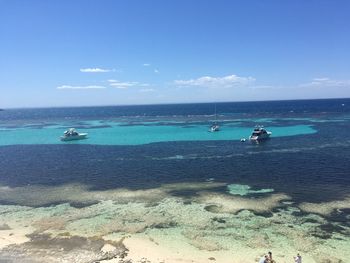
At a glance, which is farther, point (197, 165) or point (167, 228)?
point (197, 165)

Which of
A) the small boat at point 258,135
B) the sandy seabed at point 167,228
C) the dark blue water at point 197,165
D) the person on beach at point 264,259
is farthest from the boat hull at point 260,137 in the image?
the person on beach at point 264,259

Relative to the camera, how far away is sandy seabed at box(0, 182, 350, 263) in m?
28.2

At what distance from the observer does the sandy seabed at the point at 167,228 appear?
92.5 ft

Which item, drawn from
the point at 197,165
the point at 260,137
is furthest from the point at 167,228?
the point at 260,137

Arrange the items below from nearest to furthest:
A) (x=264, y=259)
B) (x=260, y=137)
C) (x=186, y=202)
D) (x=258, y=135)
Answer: (x=264, y=259), (x=186, y=202), (x=258, y=135), (x=260, y=137)

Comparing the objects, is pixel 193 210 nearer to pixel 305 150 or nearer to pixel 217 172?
pixel 217 172

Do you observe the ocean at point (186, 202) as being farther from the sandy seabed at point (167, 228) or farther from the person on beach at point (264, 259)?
the person on beach at point (264, 259)

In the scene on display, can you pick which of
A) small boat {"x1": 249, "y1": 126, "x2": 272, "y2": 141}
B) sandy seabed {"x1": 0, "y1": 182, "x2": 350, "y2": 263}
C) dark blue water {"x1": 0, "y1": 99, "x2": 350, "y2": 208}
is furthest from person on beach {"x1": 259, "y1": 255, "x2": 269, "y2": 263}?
small boat {"x1": 249, "y1": 126, "x2": 272, "y2": 141}

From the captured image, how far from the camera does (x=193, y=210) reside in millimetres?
37750

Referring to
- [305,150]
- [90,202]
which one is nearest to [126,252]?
[90,202]

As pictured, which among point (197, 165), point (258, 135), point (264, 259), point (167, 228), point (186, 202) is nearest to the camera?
point (264, 259)

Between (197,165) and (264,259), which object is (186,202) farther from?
(197,165)

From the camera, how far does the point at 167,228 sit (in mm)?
33500

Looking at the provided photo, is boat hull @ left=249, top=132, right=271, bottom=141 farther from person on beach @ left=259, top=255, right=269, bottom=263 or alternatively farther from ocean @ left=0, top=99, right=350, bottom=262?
person on beach @ left=259, top=255, right=269, bottom=263
